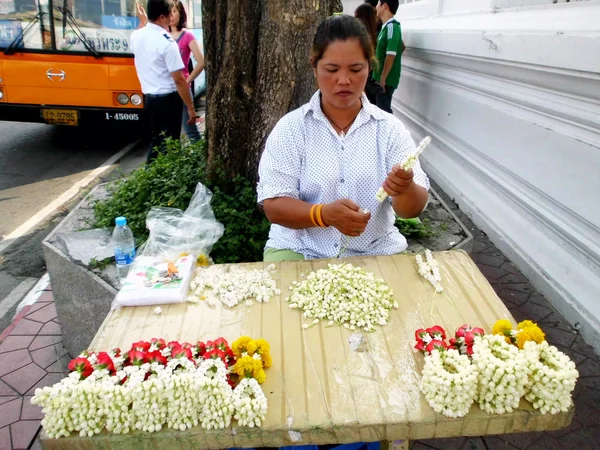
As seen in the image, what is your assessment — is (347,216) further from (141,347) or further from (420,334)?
(141,347)

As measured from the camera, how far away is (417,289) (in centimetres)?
176

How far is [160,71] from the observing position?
466 centimetres

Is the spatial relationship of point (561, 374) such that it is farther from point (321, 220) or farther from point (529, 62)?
point (529, 62)

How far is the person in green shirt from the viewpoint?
5371 mm

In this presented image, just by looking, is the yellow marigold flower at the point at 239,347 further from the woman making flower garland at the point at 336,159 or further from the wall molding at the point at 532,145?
the wall molding at the point at 532,145

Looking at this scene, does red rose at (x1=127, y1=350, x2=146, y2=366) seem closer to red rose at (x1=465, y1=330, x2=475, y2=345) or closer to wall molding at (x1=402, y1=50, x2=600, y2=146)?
red rose at (x1=465, y1=330, x2=475, y2=345)

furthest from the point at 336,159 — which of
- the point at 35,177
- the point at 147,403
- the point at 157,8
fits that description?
the point at 35,177

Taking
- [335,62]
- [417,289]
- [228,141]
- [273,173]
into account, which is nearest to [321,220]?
[273,173]

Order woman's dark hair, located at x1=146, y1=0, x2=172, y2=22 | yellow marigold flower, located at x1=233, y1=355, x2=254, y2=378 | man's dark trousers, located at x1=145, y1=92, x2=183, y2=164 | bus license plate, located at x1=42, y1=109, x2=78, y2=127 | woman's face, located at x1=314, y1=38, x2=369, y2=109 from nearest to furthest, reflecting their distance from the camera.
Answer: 1. yellow marigold flower, located at x1=233, y1=355, x2=254, y2=378
2. woman's face, located at x1=314, y1=38, x2=369, y2=109
3. woman's dark hair, located at x1=146, y1=0, x2=172, y2=22
4. man's dark trousers, located at x1=145, y1=92, x2=183, y2=164
5. bus license plate, located at x1=42, y1=109, x2=78, y2=127

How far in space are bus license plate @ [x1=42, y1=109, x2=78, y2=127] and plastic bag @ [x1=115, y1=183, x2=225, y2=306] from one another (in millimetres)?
4019

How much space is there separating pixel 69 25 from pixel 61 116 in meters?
1.09

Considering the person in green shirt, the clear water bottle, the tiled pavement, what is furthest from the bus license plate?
the clear water bottle

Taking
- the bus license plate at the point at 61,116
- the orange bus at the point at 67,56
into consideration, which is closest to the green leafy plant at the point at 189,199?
the orange bus at the point at 67,56

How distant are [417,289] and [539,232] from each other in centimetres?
189
